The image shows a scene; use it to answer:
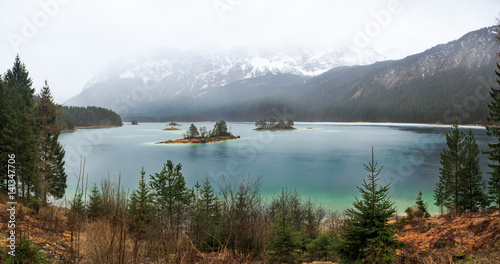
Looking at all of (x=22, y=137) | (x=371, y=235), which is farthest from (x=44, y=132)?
(x=371, y=235)

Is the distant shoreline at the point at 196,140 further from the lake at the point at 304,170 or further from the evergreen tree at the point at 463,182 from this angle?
the evergreen tree at the point at 463,182

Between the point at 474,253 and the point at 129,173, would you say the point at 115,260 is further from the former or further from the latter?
the point at 129,173

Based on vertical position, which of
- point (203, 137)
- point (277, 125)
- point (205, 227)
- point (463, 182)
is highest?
point (277, 125)

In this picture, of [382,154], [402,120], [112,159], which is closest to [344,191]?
[382,154]

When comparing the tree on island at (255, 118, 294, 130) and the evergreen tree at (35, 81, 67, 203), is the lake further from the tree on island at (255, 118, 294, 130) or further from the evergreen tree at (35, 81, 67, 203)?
the tree on island at (255, 118, 294, 130)

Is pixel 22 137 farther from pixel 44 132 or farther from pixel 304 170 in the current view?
pixel 304 170

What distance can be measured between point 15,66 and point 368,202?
40.7 meters

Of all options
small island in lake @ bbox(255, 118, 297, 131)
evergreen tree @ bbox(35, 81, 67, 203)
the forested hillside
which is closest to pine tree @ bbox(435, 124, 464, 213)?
evergreen tree @ bbox(35, 81, 67, 203)

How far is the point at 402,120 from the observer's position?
156 metres

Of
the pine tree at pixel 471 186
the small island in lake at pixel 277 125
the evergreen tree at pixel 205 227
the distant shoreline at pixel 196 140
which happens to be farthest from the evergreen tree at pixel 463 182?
the small island in lake at pixel 277 125

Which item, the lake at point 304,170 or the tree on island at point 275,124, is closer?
the lake at point 304,170

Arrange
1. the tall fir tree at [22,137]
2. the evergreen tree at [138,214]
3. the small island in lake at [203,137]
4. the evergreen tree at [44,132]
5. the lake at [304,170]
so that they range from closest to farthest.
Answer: the evergreen tree at [138,214], the tall fir tree at [22,137], the evergreen tree at [44,132], the lake at [304,170], the small island in lake at [203,137]

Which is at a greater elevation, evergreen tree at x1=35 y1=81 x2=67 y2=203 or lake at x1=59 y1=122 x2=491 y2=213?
evergreen tree at x1=35 y1=81 x2=67 y2=203

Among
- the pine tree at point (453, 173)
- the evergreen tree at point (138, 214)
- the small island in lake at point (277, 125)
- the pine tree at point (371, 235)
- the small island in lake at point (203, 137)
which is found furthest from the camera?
the small island in lake at point (277, 125)
